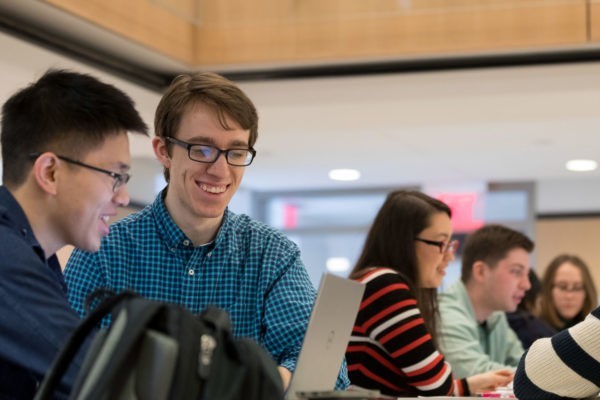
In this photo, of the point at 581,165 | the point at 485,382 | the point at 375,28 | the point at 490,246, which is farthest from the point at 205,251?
the point at 581,165

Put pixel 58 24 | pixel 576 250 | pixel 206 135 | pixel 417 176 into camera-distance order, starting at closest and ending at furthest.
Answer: pixel 206 135, pixel 58 24, pixel 417 176, pixel 576 250

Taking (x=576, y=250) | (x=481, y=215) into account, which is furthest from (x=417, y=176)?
(x=576, y=250)

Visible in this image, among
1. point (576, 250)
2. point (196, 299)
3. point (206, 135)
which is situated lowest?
point (196, 299)

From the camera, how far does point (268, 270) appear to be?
8.03 feet

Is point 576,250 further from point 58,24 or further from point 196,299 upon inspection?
point 196,299

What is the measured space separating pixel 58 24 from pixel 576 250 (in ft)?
23.7

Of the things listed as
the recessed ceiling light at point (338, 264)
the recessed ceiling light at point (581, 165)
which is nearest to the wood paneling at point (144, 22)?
the recessed ceiling light at point (581, 165)

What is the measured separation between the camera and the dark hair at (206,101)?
7.91 ft

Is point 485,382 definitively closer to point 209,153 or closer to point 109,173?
point 209,153

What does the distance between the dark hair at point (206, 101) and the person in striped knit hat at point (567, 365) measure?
2.77 ft

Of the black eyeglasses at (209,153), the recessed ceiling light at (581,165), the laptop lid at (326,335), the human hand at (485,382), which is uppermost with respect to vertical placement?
the recessed ceiling light at (581,165)

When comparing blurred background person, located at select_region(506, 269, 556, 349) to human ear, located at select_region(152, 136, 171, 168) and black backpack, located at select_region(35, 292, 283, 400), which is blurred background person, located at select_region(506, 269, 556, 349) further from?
black backpack, located at select_region(35, 292, 283, 400)

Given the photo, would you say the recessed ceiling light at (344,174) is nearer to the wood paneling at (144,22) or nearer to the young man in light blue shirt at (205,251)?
the wood paneling at (144,22)

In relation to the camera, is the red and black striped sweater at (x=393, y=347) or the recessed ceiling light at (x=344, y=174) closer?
the red and black striped sweater at (x=393, y=347)
